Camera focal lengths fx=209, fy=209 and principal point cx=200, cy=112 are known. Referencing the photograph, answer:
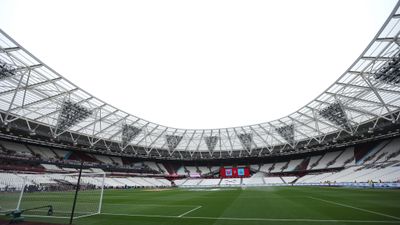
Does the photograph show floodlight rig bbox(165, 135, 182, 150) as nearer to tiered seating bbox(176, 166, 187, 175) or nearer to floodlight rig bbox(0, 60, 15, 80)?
tiered seating bbox(176, 166, 187, 175)

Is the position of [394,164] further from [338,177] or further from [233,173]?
[233,173]

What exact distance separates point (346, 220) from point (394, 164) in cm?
3736

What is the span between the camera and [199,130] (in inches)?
2160

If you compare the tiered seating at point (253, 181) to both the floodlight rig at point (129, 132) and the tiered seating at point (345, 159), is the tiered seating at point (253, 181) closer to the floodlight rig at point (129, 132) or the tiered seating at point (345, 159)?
the tiered seating at point (345, 159)

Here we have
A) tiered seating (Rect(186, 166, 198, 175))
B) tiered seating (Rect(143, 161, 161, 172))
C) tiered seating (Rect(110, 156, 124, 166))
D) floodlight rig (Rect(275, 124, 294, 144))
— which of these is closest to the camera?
floodlight rig (Rect(275, 124, 294, 144))

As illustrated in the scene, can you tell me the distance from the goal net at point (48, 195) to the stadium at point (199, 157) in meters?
0.13

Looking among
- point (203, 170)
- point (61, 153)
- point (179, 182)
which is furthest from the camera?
point (203, 170)

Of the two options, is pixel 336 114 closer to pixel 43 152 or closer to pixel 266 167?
pixel 266 167

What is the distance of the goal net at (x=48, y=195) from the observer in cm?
1186

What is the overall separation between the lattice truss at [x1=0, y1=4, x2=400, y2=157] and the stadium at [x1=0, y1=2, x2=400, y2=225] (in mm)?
173

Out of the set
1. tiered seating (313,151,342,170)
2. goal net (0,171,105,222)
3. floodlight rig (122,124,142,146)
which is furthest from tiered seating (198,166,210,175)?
goal net (0,171,105,222)

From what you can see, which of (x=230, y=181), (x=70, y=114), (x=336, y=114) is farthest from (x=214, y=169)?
(x=70, y=114)

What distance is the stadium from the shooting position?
1114 cm

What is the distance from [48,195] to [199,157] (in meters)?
47.8
